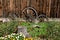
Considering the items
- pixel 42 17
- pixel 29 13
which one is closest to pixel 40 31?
pixel 42 17

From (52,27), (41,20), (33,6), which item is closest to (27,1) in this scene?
(33,6)

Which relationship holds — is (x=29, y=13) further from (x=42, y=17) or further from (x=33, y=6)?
(x=42, y=17)

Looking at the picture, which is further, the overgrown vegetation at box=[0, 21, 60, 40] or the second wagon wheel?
the second wagon wheel

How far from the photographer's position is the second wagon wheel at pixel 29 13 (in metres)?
10.9

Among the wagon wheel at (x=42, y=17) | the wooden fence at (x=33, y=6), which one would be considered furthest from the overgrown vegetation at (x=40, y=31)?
the wooden fence at (x=33, y=6)

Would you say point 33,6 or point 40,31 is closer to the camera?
point 40,31

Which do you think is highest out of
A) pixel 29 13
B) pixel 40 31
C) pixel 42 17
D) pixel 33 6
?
pixel 33 6

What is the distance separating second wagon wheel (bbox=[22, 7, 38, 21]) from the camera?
1089 centimetres

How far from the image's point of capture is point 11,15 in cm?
1087

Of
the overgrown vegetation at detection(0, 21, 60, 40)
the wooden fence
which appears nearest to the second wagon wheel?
the wooden fence

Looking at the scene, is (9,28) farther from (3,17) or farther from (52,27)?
(3,17)

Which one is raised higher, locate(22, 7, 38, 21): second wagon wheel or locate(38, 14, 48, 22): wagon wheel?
locate(22, 7, 38, 21): second wagon wheel

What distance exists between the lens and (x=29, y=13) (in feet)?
36.6

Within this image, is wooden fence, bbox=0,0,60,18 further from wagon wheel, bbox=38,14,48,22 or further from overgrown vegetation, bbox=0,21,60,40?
overgrown vegetation, bbox=0,21,60,40
